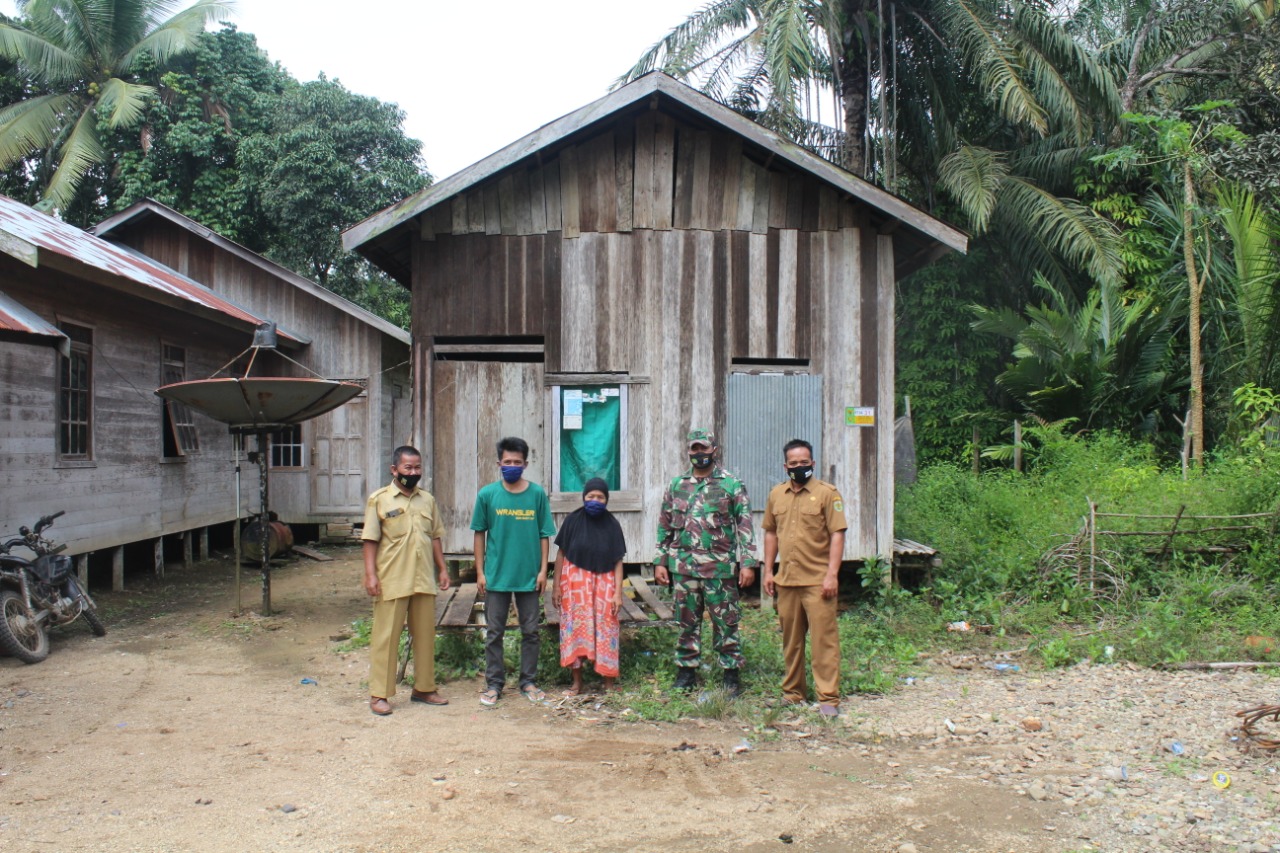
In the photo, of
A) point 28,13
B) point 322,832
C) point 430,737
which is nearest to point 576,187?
point 430,737

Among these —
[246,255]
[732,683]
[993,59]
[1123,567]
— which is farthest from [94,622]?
[993,59]

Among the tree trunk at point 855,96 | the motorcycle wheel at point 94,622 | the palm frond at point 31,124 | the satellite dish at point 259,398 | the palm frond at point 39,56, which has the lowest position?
the motorcycle wheel at point 94,622

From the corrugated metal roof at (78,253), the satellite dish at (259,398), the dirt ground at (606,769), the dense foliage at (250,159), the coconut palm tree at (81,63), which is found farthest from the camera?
the coconut palm tree at (81,63)

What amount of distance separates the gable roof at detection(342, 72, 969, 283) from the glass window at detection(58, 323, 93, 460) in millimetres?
3805

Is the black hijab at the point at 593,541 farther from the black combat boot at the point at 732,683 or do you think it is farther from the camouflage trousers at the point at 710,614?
the black combat boot at the point at 732,683

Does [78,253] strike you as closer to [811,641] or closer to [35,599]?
[35,599]

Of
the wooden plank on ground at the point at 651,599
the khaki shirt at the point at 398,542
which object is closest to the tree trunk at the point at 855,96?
the wooden plank on ground at the point at 651,599

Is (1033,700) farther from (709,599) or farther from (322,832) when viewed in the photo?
(322,832)

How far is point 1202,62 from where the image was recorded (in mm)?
16047

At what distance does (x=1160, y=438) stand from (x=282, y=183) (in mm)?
17626

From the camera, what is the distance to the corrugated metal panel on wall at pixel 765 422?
9.03 meters

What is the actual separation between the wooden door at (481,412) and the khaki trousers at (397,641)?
99.1 inches

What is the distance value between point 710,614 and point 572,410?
3.10 metres

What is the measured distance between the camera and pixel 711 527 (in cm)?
641
